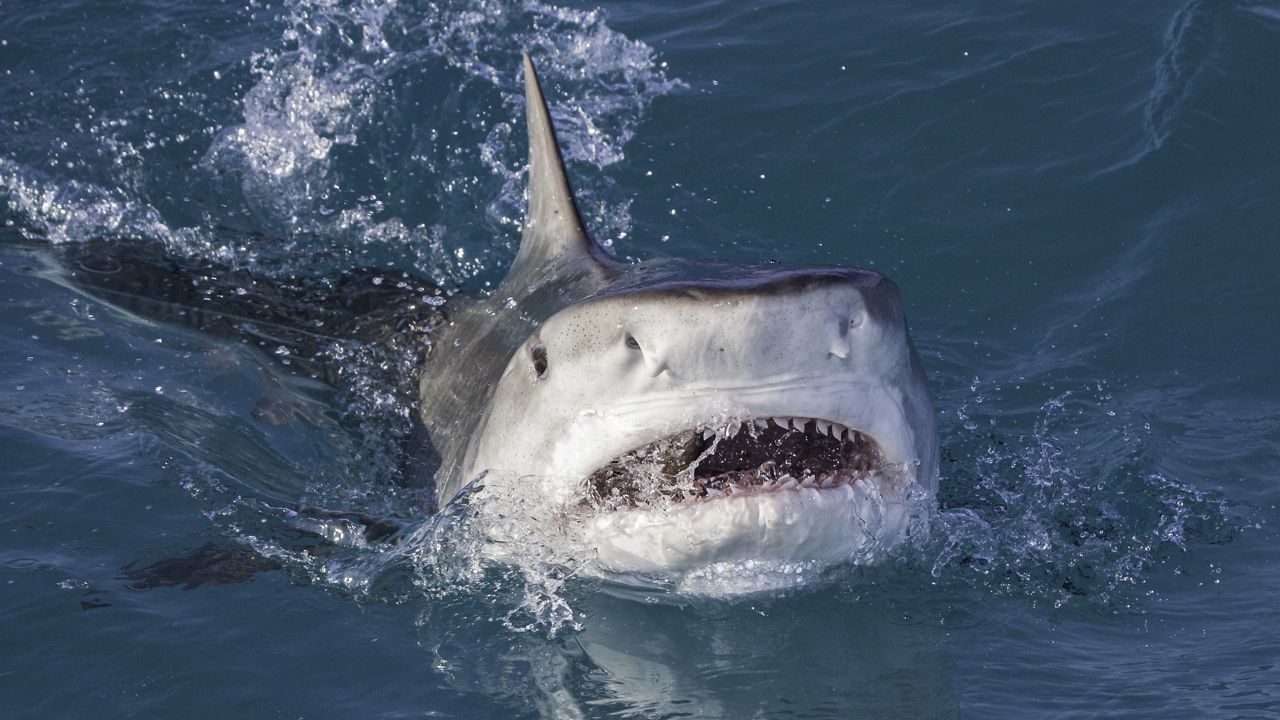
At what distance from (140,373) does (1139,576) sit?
3263 mm

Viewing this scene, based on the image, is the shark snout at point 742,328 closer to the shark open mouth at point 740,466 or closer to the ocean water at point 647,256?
the shark open mouth at point 740,466

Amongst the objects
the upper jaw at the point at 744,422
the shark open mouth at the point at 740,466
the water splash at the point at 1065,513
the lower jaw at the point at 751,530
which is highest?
the upper jaw at the point at 744,422

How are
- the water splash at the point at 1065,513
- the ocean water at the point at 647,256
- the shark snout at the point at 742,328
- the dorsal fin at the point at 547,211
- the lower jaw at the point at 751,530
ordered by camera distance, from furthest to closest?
the dorsal fin at the point at 547,211, the water splash at the point at 1065,513, the ocean water at the point at 647,256, the lower jaw at the point at 751,530, the shark snout at the point at 742,328

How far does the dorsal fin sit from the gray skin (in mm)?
758

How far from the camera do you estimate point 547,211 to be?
13.9ft

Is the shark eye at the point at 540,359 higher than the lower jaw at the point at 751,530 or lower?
higher

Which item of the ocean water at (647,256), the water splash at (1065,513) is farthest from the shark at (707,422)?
the water splash at (1065,513)

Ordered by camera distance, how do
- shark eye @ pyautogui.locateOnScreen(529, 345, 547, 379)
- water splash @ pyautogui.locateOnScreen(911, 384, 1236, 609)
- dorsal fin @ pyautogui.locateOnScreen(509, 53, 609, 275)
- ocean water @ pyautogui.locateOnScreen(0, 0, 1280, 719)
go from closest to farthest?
shark eye @ pyautogui.locateOnScreen(529, 345, 547, 379) → ocean water @ pyautogui.locateOnScreen(0, 0, 1280, 719) → water splash @ pyautogui.locateOnScreen(911, 384, 1236, 609) → dorsal fin @ pyautogui.locateOnScreen(509, 53, 609, 275)

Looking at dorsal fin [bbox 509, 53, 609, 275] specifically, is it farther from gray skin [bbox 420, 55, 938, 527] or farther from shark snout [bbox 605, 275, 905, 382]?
shark snout [bbox 605, 275, 905, 382]

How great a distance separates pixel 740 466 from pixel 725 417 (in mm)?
327

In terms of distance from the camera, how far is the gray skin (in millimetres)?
2471

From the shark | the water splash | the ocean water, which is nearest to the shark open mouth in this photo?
the shark

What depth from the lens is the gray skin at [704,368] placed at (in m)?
2.47

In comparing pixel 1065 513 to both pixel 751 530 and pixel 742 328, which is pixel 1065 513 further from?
pixel 742 328
